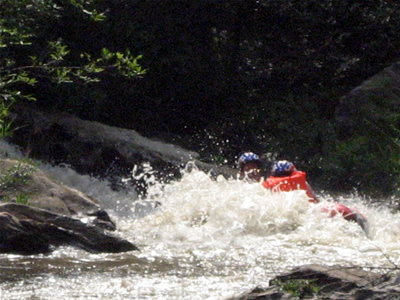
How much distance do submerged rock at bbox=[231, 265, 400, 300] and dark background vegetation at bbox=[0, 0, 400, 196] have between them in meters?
7.76

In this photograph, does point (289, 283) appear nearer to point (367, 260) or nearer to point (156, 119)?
point (367, 260)

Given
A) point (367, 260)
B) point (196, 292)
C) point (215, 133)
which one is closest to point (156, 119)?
point (215, 133)

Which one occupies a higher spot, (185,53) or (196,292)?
(185,53)

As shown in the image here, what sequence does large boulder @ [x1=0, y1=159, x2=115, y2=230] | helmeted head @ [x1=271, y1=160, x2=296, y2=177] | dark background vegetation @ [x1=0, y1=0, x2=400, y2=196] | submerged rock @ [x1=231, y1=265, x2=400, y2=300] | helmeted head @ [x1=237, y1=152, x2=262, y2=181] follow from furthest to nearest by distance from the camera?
dark background vegetation @ [x1=0, y1=0, x2=400, y2=196], helmeted head @ [x1=237, y1=152, x2=262, y2=181], helmeted head @ [x1=271, y1=160, x2=296, y2=177], large boulder @ [x1=0, y1=159, x2=115, y2=230], submerged rock @ [x1=231, y1=265, x2=400, y2=300]

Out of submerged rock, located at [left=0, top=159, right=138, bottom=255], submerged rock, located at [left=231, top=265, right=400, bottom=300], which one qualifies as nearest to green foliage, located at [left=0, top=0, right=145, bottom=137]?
submerged rock, located at [left=0, top=159, right=138, bottom=255]

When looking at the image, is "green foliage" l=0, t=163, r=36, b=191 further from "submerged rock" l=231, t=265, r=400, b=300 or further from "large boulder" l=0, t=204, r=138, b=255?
"submerged rock" l=231, t=265, r=400, b=300

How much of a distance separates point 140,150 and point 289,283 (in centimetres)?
793

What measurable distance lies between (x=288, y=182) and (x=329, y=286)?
4922 millimetres

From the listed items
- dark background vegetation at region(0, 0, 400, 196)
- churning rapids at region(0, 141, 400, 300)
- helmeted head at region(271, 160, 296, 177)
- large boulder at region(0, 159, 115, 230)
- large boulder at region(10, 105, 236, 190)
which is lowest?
churning rapids at region(0, 141, 400, 300)

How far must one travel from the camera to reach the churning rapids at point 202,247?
6.73 meters

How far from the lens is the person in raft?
963cm

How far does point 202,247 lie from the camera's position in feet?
28.6

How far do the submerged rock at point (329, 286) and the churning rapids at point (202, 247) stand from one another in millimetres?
149

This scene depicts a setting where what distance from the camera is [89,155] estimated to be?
512 inches
